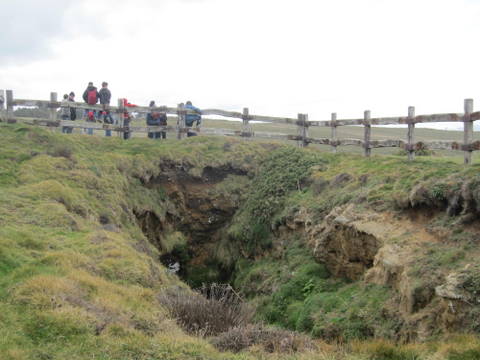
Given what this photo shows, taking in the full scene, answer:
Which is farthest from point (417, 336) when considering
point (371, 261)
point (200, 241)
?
point (200, 241)

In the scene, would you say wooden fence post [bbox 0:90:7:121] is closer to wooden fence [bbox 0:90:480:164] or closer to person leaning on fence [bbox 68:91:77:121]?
wooden fence [bbox 0:90:480:164]

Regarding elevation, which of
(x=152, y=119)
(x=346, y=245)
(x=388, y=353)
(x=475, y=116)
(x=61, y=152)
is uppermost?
(x=152, y=119)

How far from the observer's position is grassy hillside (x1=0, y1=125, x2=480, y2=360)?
599cm

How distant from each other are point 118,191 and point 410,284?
1024 centimetres

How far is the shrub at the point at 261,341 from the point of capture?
6.28 m

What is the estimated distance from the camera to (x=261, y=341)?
6.43 meters

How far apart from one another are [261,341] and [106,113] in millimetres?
16396

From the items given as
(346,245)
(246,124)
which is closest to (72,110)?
(246,124)

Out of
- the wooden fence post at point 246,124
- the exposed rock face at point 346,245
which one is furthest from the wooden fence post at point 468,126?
the wooden fence post at point 246,124

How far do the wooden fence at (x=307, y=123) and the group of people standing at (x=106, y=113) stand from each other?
0.26 meters

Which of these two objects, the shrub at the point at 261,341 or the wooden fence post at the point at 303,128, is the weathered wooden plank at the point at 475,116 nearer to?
the shrub at the point at 261,341

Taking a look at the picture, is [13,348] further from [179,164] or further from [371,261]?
[179,164]

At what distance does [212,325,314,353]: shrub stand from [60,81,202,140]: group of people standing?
49.0ft

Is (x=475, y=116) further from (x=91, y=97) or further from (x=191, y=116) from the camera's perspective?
(x=91, y=97)
